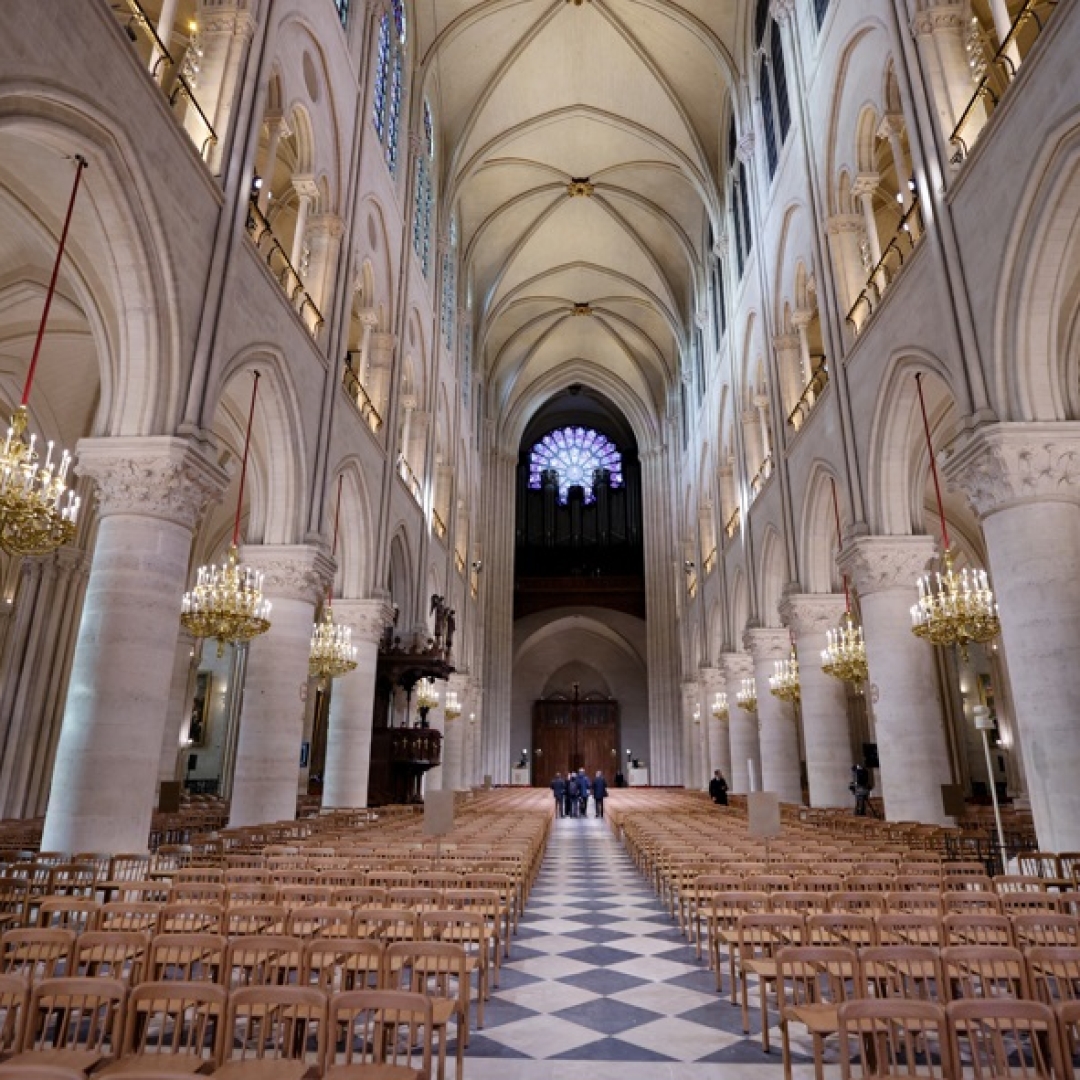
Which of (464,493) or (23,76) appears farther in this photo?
(464,493)

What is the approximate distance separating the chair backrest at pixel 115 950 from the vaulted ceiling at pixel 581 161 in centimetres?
2162

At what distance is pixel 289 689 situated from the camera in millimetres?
11586

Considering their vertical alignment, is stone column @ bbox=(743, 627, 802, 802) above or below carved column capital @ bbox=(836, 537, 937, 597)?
below

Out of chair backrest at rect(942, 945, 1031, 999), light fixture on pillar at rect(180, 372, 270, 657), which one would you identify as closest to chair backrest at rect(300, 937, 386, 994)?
chair backrest at rect(942, 945, 1031, 999)

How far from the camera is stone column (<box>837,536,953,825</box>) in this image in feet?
36.5

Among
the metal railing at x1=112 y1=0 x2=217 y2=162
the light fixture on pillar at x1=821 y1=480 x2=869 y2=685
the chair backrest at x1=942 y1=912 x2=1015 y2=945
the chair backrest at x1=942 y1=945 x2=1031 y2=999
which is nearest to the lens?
the chair backrest at x1=942 y1=945 x2=1031 y2=999

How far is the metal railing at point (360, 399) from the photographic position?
14822mm

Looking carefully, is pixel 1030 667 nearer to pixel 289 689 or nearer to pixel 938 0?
pixel 938 0

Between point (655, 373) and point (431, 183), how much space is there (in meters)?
16.3

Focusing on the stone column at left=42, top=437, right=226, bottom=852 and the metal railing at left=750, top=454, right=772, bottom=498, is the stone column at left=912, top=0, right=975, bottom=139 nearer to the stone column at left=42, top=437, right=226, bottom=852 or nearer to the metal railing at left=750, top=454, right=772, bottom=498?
the metal railing at left=750, top=454, right=772, bottom=498

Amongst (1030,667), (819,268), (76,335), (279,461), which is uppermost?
(819,268)

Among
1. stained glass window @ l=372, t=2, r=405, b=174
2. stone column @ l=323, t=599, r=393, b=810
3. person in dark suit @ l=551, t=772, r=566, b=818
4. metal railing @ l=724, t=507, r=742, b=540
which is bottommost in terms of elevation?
person in dark suit @ l=551, t=772, r=566, b=818

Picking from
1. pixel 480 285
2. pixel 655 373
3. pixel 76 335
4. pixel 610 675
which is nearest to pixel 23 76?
pixel 76 335

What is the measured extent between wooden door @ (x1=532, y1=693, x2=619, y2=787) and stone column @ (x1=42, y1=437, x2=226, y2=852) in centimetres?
3430
